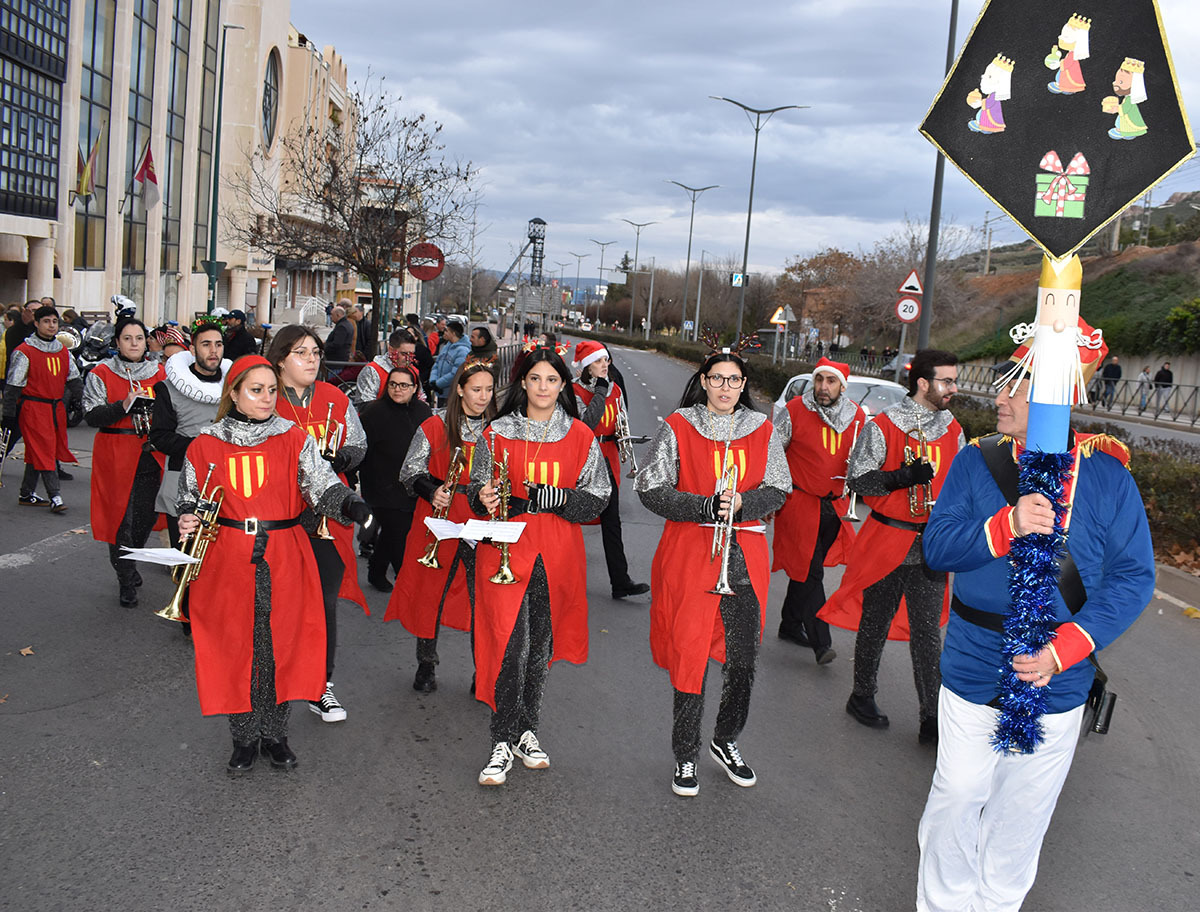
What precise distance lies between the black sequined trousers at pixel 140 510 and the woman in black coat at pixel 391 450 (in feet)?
4.74

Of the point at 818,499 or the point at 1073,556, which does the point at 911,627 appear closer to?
the point at 818,499

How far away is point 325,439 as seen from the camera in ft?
19.9

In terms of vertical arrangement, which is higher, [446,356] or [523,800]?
[446,356]

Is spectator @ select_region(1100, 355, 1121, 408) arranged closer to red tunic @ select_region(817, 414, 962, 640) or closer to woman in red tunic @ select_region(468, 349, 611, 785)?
red tunic @ select_region(817, 414, 962, 640)

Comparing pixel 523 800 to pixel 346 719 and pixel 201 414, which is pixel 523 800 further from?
pixel 201 414

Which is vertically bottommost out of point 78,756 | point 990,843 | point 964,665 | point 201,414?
point 78,756

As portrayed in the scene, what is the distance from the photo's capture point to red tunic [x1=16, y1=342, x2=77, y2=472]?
10367 mm

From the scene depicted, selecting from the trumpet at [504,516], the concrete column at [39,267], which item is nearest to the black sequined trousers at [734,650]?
the trumpet at [504,516]

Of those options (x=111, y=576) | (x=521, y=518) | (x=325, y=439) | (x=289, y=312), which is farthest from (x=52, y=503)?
(x=289, y=312)

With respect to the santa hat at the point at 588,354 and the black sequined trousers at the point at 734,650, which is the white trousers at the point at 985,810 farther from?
the santa hat at the point at 588,354

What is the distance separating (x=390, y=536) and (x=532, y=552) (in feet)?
10.2

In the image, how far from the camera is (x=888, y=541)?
5871mm

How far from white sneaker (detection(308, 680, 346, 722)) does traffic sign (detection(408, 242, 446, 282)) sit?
11970 millimetres

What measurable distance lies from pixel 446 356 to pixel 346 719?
893cm
